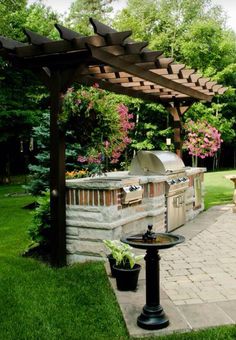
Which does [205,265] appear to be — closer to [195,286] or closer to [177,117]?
[195,286]

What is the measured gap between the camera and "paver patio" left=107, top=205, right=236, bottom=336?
3.78 m

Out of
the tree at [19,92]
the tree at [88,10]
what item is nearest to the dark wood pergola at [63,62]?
the tree at [19,92]

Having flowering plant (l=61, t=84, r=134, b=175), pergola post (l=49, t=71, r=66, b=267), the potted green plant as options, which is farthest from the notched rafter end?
the potted green plant

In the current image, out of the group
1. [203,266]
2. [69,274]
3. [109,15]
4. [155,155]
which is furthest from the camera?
[109,15]

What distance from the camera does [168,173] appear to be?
24.8 ft

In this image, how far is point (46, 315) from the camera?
4012mm

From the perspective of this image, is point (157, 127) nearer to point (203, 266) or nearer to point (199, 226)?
point (199, 226)

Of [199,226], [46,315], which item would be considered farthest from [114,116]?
[199,226]

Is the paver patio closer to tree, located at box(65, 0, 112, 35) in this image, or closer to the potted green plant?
the potted green plant

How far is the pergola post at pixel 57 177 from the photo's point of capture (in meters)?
5.52

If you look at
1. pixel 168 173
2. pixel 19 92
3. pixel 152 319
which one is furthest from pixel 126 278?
pixel 19 92

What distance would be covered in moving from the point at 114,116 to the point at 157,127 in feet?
62.6

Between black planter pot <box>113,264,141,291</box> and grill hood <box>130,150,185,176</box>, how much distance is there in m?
3.17

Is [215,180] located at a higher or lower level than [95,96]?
lower
